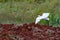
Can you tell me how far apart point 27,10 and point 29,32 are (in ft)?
7.47

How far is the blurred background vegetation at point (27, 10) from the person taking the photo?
22.0 ft

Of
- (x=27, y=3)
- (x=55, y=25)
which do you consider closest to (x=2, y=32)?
(x=55, y=25)

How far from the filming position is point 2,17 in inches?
278

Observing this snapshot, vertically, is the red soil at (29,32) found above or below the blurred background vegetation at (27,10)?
above

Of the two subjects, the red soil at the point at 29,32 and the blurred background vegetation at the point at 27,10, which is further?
the blurred background vegetation at the point at 27,10

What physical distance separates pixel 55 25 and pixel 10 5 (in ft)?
7.05

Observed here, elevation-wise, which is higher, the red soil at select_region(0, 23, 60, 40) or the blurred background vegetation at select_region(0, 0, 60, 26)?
the red soil at select_region(0, 23, 60, 40)

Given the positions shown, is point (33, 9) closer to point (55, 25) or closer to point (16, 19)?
point (16, 19)

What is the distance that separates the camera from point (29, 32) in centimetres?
535

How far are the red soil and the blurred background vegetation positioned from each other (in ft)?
2.21

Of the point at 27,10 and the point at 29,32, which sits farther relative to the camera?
the point at 27,10

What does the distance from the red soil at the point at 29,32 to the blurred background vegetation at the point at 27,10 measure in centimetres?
67

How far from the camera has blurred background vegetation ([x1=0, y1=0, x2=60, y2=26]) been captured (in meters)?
6.71

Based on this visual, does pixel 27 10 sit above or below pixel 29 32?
below
